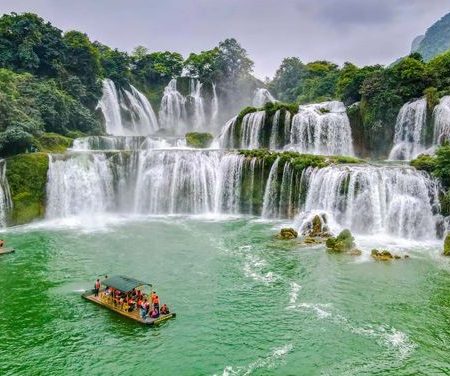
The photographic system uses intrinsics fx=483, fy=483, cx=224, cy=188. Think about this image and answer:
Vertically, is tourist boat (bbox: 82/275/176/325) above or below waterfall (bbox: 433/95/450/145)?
below

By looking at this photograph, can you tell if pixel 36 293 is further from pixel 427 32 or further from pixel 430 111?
pixel 427 32

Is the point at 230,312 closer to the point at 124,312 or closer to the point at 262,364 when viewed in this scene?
the point at 262,364

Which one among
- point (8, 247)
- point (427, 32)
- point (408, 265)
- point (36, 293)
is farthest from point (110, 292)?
point (427, 32)

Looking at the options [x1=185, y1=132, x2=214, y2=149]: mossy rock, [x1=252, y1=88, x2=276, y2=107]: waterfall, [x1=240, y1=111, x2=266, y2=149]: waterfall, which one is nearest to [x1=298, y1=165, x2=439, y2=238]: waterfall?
[x1=240, y1=111, x2=266, y2=149]: waterfall

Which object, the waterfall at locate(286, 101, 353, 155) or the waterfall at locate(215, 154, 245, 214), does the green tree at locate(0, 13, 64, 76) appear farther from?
the waterfall at locate(286, 101, 353, 155)

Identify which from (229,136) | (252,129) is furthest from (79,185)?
(252,129)

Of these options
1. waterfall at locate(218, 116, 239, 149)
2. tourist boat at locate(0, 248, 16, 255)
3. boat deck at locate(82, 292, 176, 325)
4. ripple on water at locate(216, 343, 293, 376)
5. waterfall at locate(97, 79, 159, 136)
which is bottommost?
ripple on water at locate(216, 343, 293, 376)
